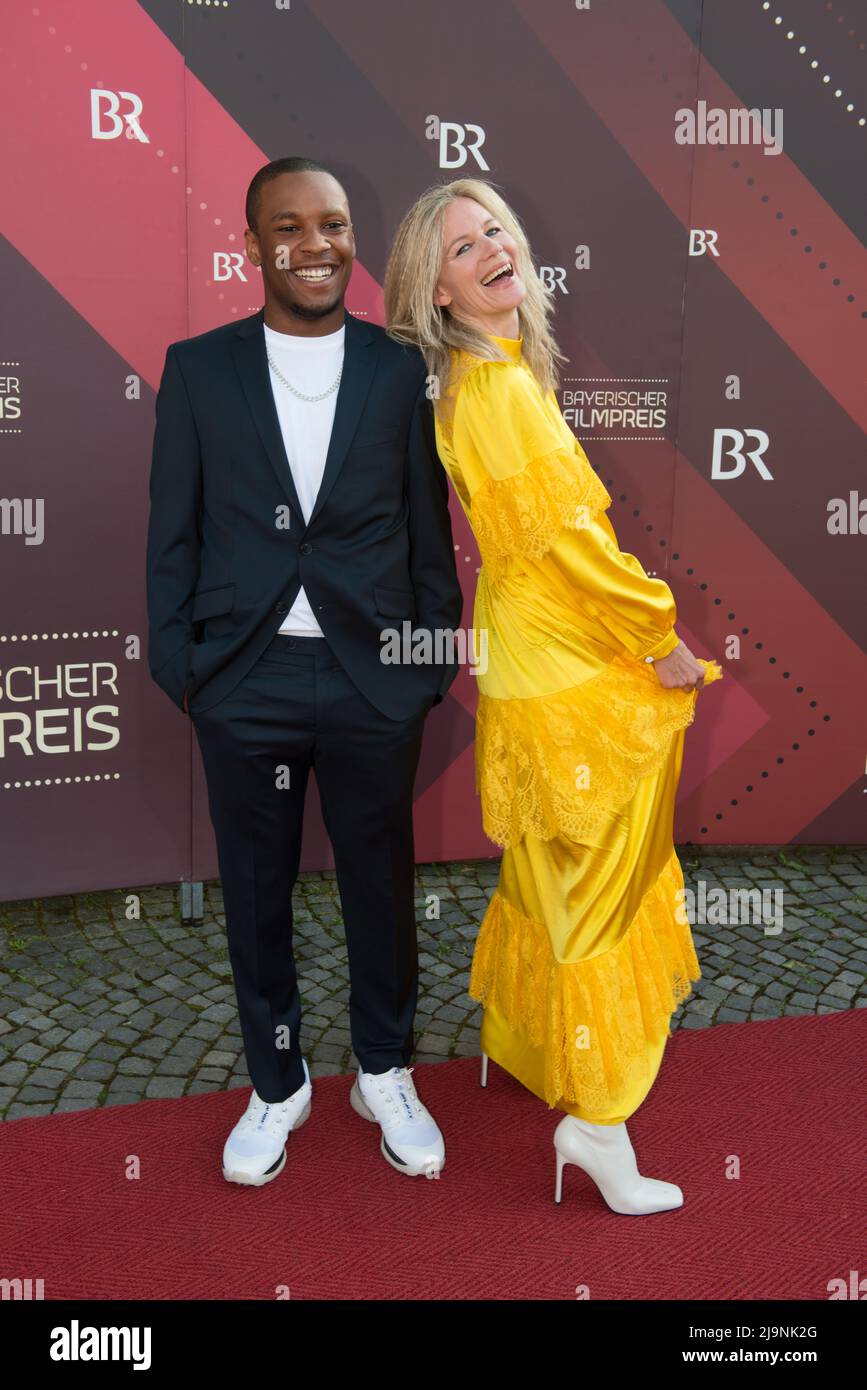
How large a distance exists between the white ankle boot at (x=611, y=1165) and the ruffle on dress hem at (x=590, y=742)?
693 mm

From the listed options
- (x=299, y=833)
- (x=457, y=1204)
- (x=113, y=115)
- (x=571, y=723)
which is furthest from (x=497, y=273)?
(x=457, y=1204)

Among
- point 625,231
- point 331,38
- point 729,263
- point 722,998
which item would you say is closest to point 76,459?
point 331,38

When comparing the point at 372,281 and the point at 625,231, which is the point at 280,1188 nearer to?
the point at 372,281

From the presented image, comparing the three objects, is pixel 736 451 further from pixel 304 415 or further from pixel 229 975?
pixel 229 975

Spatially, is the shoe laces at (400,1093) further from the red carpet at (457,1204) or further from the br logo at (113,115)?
the br logo at (113,115)

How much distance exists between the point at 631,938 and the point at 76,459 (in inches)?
99.1

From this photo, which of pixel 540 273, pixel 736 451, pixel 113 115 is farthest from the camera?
pixel 736 451

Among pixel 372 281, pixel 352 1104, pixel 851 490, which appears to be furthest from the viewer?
pixel 851 490

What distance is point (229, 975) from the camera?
4.14m

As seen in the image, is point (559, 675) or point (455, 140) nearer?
point (559, 675)

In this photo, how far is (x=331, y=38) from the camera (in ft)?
13.4

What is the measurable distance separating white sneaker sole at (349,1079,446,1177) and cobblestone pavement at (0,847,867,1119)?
0.25 metres

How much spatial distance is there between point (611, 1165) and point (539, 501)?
60.4 inches

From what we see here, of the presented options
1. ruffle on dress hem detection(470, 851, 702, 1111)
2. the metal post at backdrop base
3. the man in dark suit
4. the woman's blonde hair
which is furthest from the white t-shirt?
the metal post at backdrop base
